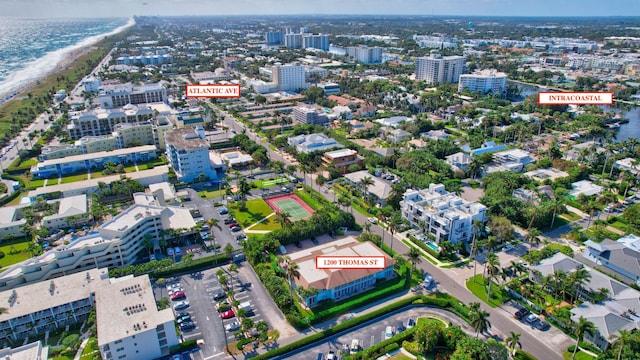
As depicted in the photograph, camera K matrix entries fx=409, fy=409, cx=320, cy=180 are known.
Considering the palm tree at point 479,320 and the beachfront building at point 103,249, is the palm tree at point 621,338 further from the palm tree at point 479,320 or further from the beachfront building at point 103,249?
the beachfront building at point 103,249

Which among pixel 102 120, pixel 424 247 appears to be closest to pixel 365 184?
pixel 424 247

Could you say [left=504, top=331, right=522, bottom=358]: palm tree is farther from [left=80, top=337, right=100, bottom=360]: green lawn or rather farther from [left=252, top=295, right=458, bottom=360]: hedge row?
[left=80, top=337, right=100, bottom=360]: green lawn

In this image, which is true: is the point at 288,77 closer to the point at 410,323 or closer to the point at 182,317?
the point at 182,317

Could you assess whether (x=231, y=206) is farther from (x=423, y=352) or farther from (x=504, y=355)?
(x=504, y=355)

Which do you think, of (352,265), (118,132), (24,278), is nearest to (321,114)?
(118,132)

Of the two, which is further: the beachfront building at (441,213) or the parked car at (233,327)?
the beachfront building at (441,213)

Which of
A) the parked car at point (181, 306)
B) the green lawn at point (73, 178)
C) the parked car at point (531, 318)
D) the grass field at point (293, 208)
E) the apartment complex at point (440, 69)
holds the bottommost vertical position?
the parked car at point (181, 306)

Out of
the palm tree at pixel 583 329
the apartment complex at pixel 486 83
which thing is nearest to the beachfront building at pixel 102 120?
the palm tree at pixel 583 329
